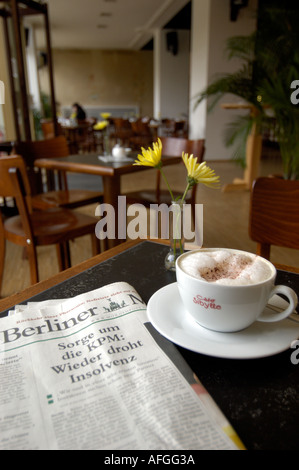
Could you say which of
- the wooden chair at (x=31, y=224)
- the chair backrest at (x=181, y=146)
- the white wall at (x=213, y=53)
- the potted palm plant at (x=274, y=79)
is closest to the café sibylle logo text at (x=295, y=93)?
the potted palm plant at (x=274, y=79)

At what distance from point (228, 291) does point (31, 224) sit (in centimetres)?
140

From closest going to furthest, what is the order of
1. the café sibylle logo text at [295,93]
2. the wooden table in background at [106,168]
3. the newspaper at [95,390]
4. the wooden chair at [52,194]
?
the newspaper at [95,390] < the wooden table in background at [106,168] < the wooden chair at [52,194] < the café sibylle logo text at [295,93]

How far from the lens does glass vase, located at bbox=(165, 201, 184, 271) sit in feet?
2.44

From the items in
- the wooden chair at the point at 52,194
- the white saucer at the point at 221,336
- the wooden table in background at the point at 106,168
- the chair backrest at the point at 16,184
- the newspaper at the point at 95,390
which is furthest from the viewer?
the wooden chair at the point at 52,194

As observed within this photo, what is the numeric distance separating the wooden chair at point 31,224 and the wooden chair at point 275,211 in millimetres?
952

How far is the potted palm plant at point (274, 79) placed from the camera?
2941 mm

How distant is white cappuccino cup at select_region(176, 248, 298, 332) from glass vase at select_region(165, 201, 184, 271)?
227 mm

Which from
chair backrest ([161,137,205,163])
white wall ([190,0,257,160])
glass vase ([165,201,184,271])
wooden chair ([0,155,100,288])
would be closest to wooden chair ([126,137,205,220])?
chair backrest ([161,137,205,163])

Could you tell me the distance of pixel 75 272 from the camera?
0.75 m

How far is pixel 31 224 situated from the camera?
66.5 inches

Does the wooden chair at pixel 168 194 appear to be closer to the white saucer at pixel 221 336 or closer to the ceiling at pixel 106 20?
the white saucer at pixel 221 336

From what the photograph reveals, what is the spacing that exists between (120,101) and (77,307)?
15.0 metres
